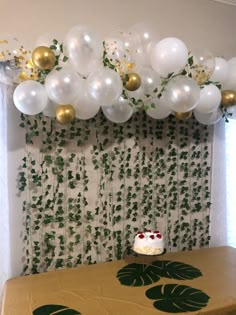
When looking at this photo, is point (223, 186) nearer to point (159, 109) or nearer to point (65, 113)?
point (159, 109)

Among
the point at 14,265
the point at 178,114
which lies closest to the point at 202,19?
the point at 178,114

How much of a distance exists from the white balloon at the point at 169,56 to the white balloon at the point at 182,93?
82 millimetres

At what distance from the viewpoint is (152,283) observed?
81.6 inches

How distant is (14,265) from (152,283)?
1.00 m

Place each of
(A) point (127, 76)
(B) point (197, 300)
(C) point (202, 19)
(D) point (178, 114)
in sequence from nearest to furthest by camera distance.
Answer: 1. (B) point (197, 300)
2. (A) point (127, 76)
3. (D) point (178, 114)
4. (C) point (202, 19)

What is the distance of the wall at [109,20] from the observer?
2.29m

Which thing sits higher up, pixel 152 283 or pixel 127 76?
pixel 127 76

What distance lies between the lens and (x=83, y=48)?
1.84 metres

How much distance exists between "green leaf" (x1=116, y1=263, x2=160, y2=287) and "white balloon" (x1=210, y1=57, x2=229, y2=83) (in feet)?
4.92

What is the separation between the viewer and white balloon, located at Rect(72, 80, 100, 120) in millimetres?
2031

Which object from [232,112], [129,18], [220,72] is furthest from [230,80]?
[129,18]

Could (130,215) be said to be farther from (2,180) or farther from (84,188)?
(2,180)

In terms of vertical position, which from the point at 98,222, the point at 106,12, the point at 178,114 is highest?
the point at 106,12

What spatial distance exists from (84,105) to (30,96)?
0.36 metres
